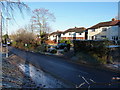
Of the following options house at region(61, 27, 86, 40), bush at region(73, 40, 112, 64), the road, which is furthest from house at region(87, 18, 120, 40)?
the road

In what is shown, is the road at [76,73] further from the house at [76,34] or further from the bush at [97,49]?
the house at [76,34]

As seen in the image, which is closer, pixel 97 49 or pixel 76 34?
pixel 97 49

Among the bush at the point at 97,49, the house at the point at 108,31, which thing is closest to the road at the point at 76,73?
the bush at the point at 97,49

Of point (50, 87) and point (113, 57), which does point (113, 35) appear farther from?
point (50, 87)

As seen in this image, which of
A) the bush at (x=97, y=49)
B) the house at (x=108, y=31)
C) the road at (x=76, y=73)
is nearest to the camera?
the road at (x=76, y=73)

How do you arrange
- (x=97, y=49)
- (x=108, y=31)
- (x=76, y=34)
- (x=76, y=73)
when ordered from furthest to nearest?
(x=76, y=34) < (x=108, y=31) < (x=97, y=49) < (x=76, y=73)

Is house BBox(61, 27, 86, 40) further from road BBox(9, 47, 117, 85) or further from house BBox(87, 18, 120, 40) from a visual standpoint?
road BBox(9, 47, 117, 85)

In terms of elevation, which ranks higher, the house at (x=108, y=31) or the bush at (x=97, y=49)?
the house at (x=108, y=31)

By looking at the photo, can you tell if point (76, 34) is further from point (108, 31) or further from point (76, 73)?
point (76, 73)

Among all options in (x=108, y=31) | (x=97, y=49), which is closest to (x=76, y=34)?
(x=108, y=31)

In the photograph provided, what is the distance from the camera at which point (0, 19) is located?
4.49 m

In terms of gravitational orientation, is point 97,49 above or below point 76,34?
below

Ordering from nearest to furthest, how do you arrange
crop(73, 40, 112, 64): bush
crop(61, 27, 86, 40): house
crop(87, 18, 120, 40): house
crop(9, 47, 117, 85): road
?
crop(9, 47, 117, 85): road → crop(73, 40, 112, 64): bush → crop(87, 18, 120, 40): house → crop(61, 27, 86, 40): house

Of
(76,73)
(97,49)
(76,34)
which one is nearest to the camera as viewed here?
(76,73)
